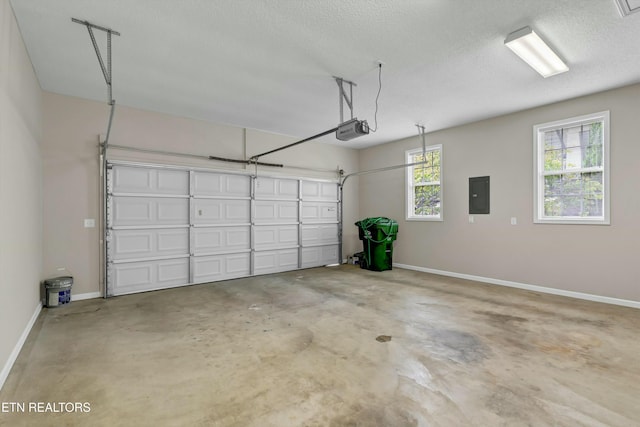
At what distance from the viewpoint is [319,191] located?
24.7ft

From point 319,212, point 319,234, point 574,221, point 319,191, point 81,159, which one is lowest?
point 319,234

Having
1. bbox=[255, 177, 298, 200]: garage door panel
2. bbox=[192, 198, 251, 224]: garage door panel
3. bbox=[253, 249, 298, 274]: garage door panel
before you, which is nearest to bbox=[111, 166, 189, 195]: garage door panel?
bbox=[192, 198, 251, 224]: garage door panel

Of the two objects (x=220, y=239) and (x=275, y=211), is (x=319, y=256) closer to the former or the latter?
(x=275, y=211)

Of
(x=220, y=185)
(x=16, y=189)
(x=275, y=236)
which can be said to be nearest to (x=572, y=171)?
(x=275, y=236)

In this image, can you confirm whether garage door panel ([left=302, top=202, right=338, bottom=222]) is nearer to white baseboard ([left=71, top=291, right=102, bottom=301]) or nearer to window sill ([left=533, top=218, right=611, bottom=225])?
white baseboard ([left=71, top=291, right=102, bottom=301])

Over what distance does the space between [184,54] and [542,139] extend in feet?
18.0

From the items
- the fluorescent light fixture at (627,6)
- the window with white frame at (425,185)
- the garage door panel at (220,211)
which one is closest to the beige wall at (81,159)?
the garage door panel at (220,211)

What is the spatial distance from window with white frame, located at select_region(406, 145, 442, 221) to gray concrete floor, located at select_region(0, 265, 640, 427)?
257 centimetres

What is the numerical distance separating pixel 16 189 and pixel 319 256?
5566mm

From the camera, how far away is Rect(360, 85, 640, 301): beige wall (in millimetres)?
4238

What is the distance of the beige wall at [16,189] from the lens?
2436mm

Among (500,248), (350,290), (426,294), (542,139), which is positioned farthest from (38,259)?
(542,139)

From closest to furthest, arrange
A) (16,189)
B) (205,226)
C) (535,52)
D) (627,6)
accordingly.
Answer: (627,6) < (16,189) < (535,52) < (205,226)

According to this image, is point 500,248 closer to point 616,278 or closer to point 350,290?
point 616,278
